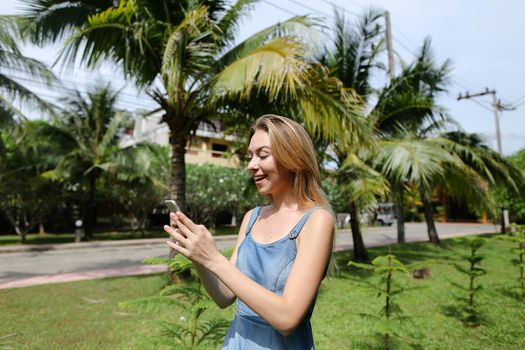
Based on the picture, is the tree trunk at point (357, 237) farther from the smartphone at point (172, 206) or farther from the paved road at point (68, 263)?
the smartphone at point (172, 206)

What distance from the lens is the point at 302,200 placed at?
1.39m

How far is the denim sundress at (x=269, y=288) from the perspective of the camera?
1.25 m

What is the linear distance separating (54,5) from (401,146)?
707 cm

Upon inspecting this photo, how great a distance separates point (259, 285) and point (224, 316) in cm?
435

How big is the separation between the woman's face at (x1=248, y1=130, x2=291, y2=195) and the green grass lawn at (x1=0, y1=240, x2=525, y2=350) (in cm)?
164

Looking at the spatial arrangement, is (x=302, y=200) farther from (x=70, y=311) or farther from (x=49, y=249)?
(x=49, y=249)

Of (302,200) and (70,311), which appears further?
(70,311)

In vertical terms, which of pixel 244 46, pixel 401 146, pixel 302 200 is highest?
pixel 244 46

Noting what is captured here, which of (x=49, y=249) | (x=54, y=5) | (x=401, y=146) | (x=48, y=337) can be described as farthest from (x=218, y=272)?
(x=49, y=249)

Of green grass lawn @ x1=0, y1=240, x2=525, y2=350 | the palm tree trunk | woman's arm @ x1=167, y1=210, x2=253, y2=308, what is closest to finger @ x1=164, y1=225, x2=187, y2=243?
woman's arm @ x1=167, y1=210, x2=253, y2=308

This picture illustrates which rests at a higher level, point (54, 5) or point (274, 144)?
point (54, 5)

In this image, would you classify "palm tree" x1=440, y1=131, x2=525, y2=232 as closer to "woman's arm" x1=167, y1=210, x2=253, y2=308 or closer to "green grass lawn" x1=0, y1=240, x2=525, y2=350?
"green grass lawn" x1=0, y1=240, x2=525, y2=350

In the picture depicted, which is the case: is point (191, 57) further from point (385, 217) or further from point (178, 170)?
point (385, 217)

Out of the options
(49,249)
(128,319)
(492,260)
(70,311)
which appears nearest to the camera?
(128,319)
